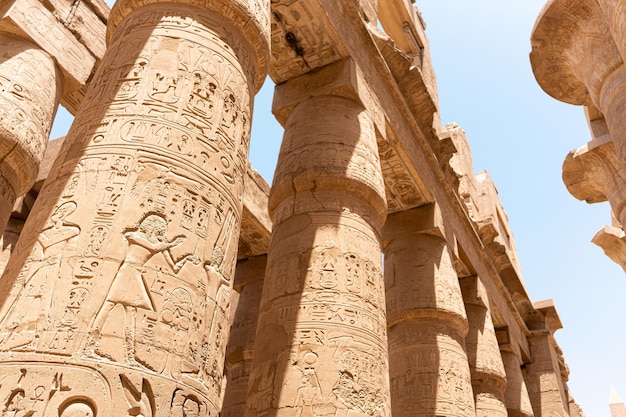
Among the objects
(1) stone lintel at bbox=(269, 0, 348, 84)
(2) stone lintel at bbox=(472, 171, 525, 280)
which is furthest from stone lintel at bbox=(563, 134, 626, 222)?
(2) stone lintel at bbox=(472, 171, 525, 280)

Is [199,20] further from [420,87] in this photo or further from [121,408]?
[420,87]

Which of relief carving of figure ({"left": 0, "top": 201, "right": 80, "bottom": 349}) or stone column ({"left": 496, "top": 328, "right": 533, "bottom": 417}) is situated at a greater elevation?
stone column ({"left": 496, "top": 328, "right": 533, "bottom": 417})

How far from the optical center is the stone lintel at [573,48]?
6.23 m

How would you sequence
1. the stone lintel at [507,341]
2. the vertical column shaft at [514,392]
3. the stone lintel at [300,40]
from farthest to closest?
the stone lintel at [507,341] → the vertical column shaft at [514,392] → the stone lintel at [300,40]

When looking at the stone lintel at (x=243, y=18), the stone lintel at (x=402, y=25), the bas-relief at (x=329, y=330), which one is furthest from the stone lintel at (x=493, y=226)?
the stone lintel at (x=243, y=18)

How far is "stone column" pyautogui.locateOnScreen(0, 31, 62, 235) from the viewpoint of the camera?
5215 millimetres

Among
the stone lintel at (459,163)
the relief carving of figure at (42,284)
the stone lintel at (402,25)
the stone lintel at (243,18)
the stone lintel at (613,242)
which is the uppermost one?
the stone lintel at (402,25)

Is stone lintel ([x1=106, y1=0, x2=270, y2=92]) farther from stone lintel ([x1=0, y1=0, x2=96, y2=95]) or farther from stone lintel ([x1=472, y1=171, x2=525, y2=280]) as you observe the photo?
stone lintel ([x1=472, y1=171, x2=525, y2=280])

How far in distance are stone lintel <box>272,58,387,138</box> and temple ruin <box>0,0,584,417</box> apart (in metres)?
0.03

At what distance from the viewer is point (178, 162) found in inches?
116

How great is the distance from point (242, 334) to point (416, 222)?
369cm

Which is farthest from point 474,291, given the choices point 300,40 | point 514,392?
point 300,40

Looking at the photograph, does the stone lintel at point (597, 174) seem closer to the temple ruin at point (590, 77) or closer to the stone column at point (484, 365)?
the temple ruin at point (590, 77)

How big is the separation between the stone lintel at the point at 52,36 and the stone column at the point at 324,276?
2.67 meters
